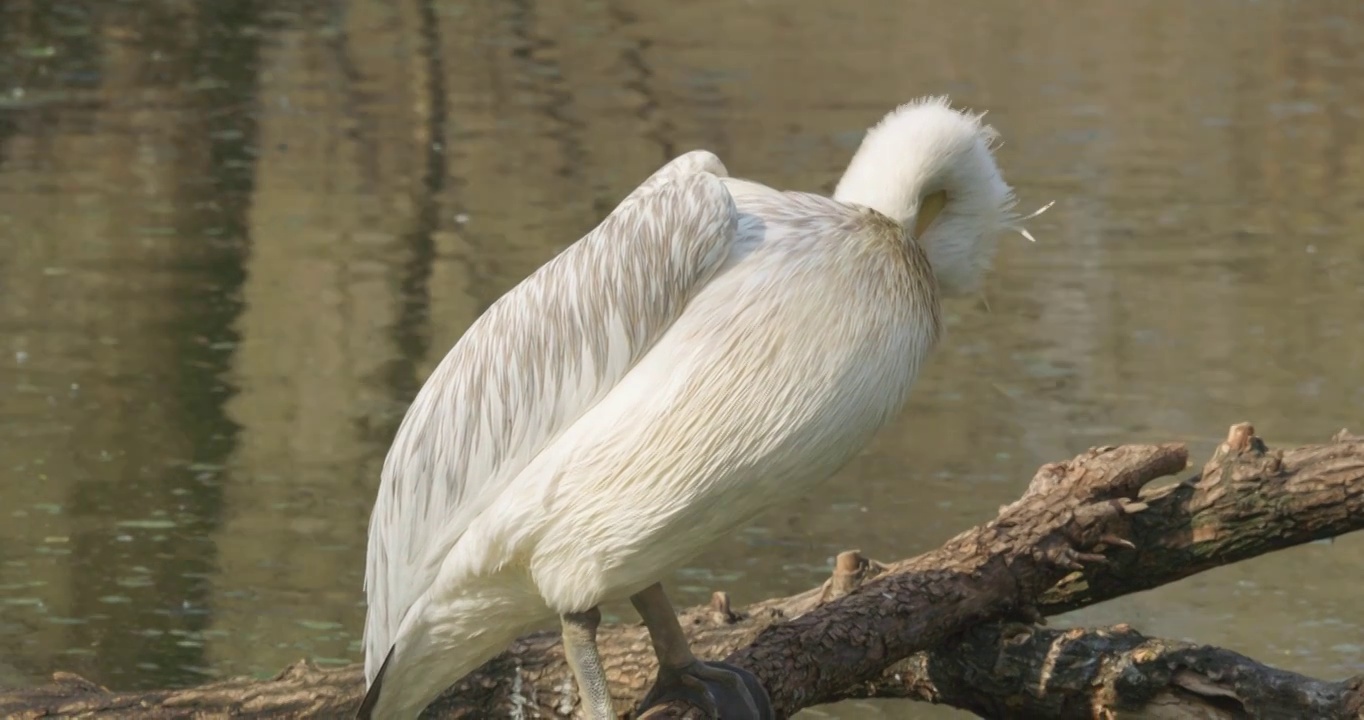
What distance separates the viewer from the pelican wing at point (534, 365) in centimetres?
313

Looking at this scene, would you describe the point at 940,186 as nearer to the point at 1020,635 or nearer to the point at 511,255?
the point at 1020,635

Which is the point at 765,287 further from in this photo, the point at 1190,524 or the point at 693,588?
the point at 693,588

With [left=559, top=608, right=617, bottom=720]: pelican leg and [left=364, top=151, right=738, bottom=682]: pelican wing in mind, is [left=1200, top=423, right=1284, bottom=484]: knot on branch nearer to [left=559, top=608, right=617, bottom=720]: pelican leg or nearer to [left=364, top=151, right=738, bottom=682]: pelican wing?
[left=364, top=151, right=738, bottom=682]: pelican wing

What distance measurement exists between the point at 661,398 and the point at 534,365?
0.27 metres

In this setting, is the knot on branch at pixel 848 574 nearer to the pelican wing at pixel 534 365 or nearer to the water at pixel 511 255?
the pelican wing at pixel 534 365

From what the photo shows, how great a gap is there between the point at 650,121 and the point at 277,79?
298 cm

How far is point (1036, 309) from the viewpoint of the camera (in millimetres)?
8102

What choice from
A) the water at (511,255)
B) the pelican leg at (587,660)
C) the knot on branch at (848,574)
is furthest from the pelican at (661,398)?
the water at (511,255)

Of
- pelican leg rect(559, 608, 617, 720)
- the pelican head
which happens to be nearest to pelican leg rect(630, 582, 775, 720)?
pelican leg rect(559, 608, 617, 720)

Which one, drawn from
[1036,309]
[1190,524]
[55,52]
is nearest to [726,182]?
[1190,524]

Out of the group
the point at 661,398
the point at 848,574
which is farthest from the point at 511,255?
the point at 661,398

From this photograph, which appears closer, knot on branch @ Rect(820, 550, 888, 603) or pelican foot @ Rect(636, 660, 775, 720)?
pelican foot @ Rect(636, 660, 775, 720)

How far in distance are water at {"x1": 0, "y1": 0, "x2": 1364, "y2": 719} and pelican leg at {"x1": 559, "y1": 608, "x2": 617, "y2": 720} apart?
169 centimetres

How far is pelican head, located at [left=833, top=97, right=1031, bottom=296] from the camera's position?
3.32 meters
